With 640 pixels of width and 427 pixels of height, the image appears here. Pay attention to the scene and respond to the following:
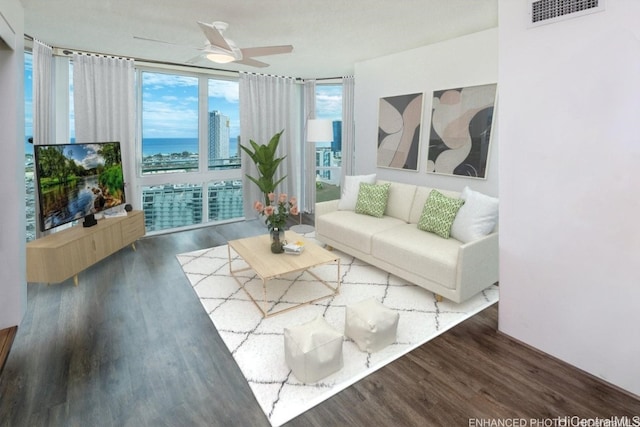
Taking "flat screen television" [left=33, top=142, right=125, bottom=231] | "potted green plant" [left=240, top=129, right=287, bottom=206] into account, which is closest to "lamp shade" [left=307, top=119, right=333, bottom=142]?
"potted green plant" [left=240, top=129, right=287, bottom=206]

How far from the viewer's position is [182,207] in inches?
229

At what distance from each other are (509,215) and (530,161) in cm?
41

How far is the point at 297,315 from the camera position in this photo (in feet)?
9.91

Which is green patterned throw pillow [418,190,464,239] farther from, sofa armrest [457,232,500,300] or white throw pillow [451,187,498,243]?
sofa armrest [457,232,500,300]

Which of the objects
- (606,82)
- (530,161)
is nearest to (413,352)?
(530,161)

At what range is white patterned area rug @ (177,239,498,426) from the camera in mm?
2162

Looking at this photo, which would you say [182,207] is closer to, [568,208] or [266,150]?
[266,150]

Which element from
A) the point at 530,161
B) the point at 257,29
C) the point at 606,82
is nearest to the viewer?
the point at 606,82

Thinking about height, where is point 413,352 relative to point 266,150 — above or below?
below

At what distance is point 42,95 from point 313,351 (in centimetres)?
426

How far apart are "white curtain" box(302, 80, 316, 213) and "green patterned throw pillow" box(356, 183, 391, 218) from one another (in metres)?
2.36

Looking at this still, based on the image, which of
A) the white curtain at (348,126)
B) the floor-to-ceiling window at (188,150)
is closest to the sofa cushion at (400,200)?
the white curtain at (348,126)

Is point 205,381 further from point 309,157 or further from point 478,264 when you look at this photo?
point 309,157

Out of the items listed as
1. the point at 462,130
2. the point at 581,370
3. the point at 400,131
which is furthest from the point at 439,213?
the point at 581,370
